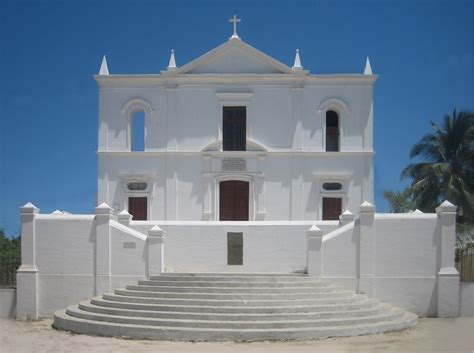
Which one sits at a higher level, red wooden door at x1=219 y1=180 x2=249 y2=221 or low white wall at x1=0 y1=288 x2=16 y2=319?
red wooden door at x1=219 y1=180 x2=249 y2=221

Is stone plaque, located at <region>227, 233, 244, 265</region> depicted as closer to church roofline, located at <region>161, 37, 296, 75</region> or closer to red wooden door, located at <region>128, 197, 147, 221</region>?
red wooden door, located at <region>128, 197, 147, 221</region>

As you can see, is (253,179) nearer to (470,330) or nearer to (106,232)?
(106,232)

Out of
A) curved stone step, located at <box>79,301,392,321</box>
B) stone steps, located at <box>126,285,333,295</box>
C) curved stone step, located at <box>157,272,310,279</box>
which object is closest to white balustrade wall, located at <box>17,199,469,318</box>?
curved stone step, located at <box>157,272,310,279</box>

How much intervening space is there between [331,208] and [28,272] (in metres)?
12.6

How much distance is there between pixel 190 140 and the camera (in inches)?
1099

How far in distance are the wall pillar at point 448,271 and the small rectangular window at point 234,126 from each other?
33.5 ft

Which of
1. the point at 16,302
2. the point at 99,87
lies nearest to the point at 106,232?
the point at 16,302

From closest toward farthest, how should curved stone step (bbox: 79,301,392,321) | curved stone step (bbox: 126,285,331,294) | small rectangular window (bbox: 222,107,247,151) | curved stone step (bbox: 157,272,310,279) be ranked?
curved stone step (bbox: 79,301,392,321) < curved stone step (bbox: 126,285,331,294) < curved stone step (bbox: 157,272,310,279) < small rectangular window (bbox: 222,107,247,151)

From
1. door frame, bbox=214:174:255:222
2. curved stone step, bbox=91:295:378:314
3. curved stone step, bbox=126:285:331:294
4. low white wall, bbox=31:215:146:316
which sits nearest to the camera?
curved stone step, bbox=91:295:378:314

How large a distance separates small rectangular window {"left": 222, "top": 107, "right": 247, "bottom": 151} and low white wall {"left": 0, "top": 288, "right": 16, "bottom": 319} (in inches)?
426

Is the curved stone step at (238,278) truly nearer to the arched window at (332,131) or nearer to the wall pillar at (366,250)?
the wall pillar at (366,250)

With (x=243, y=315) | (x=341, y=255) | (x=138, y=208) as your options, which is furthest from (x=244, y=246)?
(x=138, y=208)

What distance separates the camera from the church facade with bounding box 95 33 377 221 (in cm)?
2761

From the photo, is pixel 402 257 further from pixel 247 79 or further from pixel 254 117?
pixel 247 79
